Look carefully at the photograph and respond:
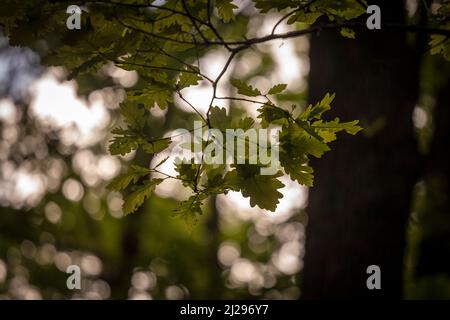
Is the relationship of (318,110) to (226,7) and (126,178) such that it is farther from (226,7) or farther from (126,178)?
(126,178)

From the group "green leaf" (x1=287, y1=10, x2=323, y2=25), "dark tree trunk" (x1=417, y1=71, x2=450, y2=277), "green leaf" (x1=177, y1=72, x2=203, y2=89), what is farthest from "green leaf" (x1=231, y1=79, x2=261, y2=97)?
"dark tree trunk" (x1=417, y1=71, x2=450, y2=277)

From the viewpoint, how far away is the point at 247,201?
1.38 meters

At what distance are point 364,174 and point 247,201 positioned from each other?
1.79m

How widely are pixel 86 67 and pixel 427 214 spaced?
19.3 ft

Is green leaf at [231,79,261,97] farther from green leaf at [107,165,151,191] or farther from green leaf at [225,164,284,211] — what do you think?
green leaf at [107,165,151,191]

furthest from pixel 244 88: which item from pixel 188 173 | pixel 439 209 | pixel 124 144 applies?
pixel 439 209

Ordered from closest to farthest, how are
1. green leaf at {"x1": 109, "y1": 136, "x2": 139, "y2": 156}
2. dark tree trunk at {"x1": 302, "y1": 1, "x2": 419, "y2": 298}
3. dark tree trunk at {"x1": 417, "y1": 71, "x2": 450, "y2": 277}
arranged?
green leaf at {"x1": 109, "y1": 136, "x2": 139, "y2": 156}, dark tree trunk at {"x1": 302, "y1": 1, "x2": 419, "y2": 298}, dark tree trunk at {"x1": 417, "y1": 71, "x2": 450, "y2": 277}

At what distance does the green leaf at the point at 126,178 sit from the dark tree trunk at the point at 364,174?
6.16 ft

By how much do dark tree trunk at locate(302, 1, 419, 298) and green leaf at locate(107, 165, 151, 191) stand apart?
1.88 meters

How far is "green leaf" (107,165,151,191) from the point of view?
55.6 inches

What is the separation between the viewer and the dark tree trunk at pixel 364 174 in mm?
2783

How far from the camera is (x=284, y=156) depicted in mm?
1290

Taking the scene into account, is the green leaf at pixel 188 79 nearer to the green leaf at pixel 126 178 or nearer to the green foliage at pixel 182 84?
the green foliage at pixel 182 84

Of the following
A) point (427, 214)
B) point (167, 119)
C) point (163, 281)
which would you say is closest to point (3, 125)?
point (167, 119)
